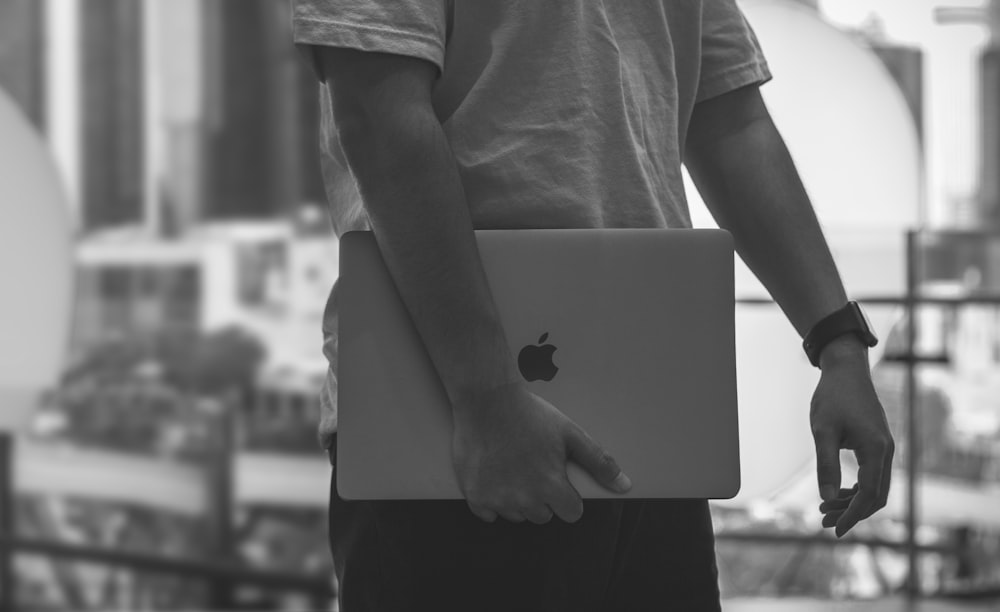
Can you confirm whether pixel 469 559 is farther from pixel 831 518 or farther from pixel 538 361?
pixel 831 518

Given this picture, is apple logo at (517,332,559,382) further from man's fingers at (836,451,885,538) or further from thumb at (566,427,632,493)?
man's fingers at (836,451,885,538)

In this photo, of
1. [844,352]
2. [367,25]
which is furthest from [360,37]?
[844,352]

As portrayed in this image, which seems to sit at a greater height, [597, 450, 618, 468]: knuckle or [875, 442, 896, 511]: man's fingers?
[597, 450, 618, 468]: knuckle

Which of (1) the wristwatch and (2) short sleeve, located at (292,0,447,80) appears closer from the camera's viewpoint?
(2) short sleeve, located at (292,0,447,80)

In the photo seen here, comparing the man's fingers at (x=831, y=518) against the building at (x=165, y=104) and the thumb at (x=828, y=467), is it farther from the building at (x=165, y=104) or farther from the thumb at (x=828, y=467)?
the building at (x=165, y=104)

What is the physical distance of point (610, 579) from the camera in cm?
76

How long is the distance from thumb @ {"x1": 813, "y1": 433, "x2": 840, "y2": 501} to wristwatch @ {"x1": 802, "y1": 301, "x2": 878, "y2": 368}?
77 millimetres

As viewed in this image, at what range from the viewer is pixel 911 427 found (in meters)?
2.85

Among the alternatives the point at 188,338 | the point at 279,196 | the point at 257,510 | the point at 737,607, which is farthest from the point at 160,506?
the point at 737,607

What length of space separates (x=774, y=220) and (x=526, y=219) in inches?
10.3

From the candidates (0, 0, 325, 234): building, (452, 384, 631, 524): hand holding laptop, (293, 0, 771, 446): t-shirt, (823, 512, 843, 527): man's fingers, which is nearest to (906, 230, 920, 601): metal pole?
(0, 0, 325, 234): building

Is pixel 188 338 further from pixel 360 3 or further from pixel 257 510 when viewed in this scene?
pixel 360 3

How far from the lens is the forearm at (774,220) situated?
0.85 m

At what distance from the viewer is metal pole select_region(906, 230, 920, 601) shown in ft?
9.12
